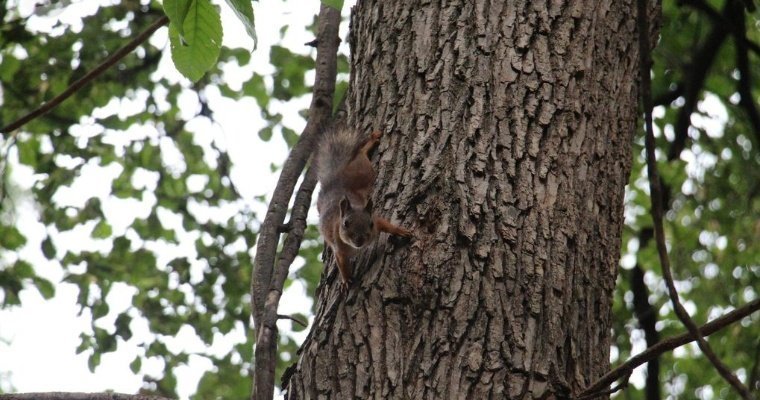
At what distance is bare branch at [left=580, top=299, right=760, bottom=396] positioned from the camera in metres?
1.31

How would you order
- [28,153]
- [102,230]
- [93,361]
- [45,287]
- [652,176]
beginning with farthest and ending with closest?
[102,230] < [28,153] < [45,287] < [93,361] < [652,176]

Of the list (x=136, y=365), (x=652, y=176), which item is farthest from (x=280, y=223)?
(x=136, y=365)

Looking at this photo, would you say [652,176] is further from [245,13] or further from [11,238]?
[11,238]

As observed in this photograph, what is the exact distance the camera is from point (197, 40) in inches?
54.1

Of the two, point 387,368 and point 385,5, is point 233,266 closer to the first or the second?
point 385,5

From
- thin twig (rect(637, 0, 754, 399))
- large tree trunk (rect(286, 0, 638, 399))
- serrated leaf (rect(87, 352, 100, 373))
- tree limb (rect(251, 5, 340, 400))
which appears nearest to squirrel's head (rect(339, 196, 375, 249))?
tree limb (rect(251, 5, 340, 400))

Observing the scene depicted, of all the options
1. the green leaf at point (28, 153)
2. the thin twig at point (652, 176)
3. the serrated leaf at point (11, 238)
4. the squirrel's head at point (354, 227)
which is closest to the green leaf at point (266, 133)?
the green leaf at point (28, 153)

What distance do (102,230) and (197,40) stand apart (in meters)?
4.61

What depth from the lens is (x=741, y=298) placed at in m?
6.11

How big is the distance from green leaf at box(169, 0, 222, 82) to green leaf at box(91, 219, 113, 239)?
4.49 meters

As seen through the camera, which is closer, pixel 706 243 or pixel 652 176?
pixel 652 176

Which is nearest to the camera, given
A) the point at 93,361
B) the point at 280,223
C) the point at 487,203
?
the point at 487,203

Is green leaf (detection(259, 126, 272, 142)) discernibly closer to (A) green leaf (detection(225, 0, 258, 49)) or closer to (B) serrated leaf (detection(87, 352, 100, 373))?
(B) serrated leaf (detection(87, 352, 100, 373))

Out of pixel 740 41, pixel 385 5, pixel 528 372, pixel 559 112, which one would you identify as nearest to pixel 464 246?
pixel 528 372
